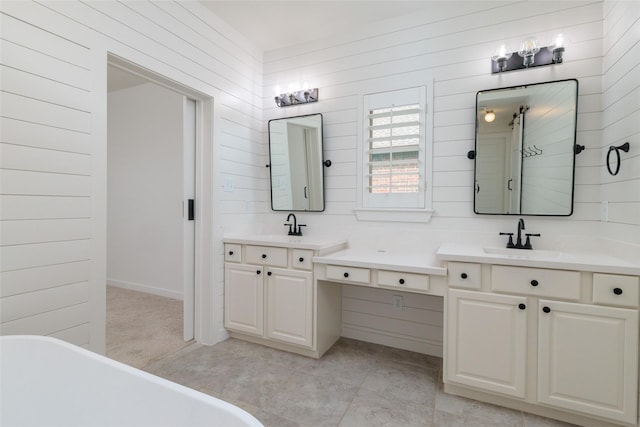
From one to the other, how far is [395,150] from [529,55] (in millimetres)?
1109

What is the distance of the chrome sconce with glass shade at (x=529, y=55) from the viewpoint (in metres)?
2.11

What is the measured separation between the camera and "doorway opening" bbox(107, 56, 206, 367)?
3.73m

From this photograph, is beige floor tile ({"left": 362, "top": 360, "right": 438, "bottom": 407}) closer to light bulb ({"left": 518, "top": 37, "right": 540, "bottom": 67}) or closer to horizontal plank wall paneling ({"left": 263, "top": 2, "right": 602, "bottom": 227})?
horizontal plank wall paneling ({"left": 263, "top": 2, "right": 602, "bottom": 227})

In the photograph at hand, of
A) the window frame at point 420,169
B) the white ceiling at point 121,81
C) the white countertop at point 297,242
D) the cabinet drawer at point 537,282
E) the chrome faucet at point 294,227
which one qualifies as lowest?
the cabinet drawer at point 537,282

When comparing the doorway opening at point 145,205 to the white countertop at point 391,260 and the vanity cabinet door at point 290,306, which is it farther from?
the white countertop at point 391,260

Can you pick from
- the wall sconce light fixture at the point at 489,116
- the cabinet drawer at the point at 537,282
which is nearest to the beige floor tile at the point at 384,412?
the cabinet drawer at the point at 537,282

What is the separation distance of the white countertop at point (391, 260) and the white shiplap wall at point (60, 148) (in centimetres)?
147

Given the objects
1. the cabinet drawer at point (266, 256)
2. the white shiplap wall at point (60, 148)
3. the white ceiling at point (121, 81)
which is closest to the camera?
the white shiplap wall at point (60, 148)

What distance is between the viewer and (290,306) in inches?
97.8

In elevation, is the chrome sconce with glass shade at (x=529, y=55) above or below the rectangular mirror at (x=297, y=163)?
above

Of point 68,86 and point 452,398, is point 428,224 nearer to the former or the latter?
point 452,398

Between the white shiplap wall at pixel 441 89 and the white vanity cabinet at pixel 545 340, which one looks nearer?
the white vanity cabinet at pixel 545 340

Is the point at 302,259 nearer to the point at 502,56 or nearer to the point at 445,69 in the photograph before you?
the point at 445,69

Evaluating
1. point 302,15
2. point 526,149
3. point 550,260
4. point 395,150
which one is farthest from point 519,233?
point 302,15
